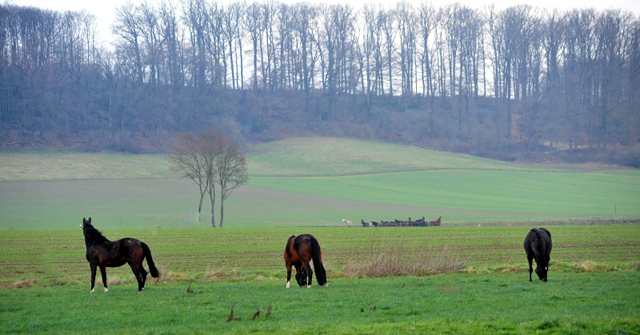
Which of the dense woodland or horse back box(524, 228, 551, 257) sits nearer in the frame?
horse back box(524, 228, 551, 257)

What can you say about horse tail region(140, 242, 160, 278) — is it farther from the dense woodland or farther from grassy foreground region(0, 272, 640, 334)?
the dense woodland

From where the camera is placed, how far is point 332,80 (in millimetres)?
107562

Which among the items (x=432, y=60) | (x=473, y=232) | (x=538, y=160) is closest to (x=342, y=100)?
(x=432, y=60)

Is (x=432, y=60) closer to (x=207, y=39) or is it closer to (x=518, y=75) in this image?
(x=518, y=75)

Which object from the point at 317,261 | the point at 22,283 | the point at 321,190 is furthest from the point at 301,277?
the point at 321,190

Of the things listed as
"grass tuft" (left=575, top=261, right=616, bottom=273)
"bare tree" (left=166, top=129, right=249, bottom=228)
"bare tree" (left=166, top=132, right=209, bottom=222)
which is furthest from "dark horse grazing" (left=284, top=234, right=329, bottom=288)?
"bare tree" (left=166, top=132, right=209, bottom=222)

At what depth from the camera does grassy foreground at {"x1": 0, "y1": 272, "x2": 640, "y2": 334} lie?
909 cm

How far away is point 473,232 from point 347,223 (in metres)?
10.7

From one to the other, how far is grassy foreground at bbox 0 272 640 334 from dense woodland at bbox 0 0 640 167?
243ft

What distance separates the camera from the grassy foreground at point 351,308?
358 inches

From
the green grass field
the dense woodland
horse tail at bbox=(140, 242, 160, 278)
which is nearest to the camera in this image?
horse tail at bbox=(140, 242, 160, 278)

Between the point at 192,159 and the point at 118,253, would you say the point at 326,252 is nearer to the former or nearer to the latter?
the point at 118,253

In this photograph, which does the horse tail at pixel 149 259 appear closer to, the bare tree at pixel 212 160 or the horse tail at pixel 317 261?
the horse tail at pixel 317 261

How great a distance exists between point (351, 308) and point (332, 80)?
3876 inches
